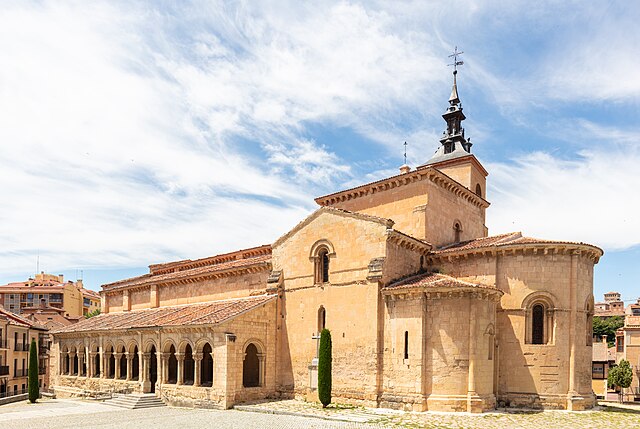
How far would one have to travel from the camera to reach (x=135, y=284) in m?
38.3

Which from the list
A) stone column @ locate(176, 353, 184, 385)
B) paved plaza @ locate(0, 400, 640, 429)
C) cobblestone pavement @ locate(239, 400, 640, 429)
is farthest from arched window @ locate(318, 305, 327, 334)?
stone column @ locate(176, 353, 184, 385)

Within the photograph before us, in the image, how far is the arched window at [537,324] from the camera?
23042 mm

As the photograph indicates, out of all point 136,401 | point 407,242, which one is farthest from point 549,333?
point 136,401

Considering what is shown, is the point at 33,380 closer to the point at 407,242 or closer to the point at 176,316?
the point at 176,316

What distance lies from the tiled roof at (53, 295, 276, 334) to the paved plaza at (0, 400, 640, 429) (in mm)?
4314

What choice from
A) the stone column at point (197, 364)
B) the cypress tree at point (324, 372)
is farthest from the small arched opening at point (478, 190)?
the stone column at point (197, 364)

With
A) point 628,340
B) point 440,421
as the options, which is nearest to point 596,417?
point 440,421

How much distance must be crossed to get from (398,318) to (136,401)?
13446 millimetres

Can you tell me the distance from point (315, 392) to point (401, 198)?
10.4 meters

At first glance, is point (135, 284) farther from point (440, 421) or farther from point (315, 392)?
point (440, 421)

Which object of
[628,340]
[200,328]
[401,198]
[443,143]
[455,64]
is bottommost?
[628,340]

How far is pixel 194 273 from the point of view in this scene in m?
33.3

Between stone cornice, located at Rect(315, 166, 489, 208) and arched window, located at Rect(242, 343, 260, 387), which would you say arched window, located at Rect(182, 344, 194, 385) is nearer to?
arched window, located at Rect(242, 343, 260, 387)

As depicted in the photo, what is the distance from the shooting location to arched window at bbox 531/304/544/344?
23.0m
